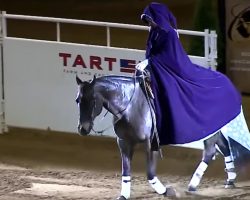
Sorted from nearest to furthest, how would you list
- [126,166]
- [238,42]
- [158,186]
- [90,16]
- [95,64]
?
[126,166] → [158,186] → [95,64] → [238,42] → [90,16]

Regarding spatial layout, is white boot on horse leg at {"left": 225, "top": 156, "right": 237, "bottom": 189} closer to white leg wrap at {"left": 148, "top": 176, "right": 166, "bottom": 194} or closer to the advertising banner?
white leg wrap at {"left": 148, "top": 176, "right": 166, "bottom": 194}

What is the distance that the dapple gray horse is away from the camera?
26.5 feet

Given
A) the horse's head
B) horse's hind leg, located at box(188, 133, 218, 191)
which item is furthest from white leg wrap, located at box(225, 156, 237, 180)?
the horse's head

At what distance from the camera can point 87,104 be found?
8.05 m

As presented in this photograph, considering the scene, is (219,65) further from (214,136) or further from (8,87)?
(214,136)

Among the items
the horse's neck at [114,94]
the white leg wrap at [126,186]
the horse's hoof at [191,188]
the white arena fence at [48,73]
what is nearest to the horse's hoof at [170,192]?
the horse's hoof at [191,188]

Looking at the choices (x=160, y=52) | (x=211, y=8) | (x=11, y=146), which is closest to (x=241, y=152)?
(x=160, y=52)

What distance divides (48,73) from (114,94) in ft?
10.3

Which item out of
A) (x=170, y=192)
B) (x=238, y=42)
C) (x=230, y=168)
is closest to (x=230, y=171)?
(x=230, y=168)

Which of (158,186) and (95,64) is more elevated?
(95,64)

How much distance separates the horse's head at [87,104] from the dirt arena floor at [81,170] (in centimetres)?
92

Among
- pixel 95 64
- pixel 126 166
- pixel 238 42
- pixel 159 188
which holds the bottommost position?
pixel 159 188

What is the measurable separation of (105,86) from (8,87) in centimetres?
364

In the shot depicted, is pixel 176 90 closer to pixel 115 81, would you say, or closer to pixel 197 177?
pixel 115 81
